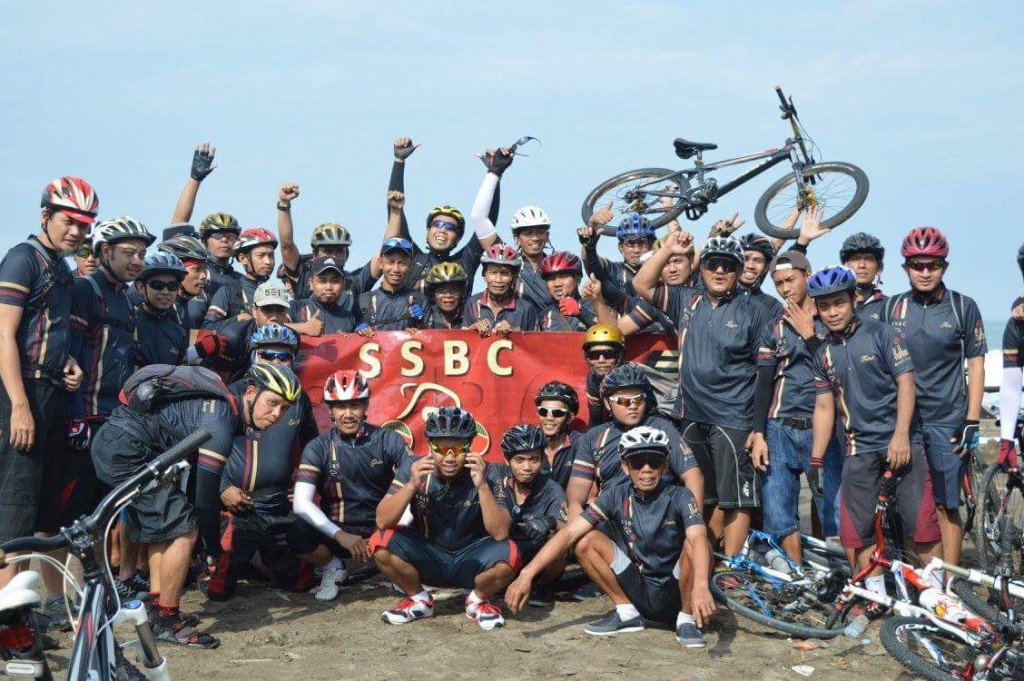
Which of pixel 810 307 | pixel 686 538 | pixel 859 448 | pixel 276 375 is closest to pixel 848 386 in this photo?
pixel 859 448

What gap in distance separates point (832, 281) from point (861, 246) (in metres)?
1.87

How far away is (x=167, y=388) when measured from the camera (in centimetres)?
944

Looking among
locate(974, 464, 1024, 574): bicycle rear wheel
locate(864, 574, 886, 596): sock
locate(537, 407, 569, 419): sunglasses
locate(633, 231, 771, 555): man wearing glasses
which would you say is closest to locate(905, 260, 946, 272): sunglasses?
locate(633, 231, 771, 555): man wearing glasses

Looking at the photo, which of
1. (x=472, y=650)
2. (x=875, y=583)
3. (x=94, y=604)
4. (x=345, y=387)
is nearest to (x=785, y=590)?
(x=875, y=583)

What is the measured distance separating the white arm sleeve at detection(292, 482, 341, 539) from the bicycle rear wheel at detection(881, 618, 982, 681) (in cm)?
492

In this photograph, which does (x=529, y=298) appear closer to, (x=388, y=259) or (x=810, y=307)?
(x=388, y=259)

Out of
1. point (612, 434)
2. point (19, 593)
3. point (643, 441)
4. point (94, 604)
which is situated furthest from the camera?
point (612, 434)

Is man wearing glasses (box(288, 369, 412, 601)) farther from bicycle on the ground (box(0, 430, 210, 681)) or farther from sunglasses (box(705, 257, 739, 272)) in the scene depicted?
bicycle on the ground (box(0, 430, 210, 681))

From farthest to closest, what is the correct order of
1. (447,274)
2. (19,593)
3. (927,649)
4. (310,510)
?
(447,274), (310,510), (927,649), (19,593)

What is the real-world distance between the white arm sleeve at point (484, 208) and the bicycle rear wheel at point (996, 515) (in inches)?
236

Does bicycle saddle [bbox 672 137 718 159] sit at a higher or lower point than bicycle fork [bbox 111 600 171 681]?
higher

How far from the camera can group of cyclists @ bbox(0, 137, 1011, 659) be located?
9.33 metres

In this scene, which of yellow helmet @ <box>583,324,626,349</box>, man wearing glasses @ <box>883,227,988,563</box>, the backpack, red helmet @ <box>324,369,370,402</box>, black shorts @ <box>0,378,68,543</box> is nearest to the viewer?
black shorts @ <box>0,378,68,543</box>

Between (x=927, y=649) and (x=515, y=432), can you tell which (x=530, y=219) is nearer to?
(x=515, y=432)
